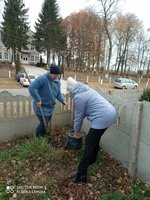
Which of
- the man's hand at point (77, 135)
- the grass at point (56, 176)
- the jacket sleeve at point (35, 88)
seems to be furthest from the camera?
the jacket sleeve at point (35, 88)

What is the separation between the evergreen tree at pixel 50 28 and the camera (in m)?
40.6

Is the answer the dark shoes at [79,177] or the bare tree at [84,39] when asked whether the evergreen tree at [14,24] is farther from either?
the dark shoes at [79,177]

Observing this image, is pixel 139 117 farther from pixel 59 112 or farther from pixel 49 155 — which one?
pixel 59 112

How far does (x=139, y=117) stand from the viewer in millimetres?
3525

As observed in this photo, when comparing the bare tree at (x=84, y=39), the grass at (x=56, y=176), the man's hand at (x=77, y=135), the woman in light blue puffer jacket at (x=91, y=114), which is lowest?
the grass at (x=56, y=176)

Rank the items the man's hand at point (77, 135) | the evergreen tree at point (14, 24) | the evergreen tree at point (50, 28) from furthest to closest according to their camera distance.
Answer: the evergreen tree at point (50, 28) → the evergreen tree at point (14, 24) → the man's hand at point (77, 135)

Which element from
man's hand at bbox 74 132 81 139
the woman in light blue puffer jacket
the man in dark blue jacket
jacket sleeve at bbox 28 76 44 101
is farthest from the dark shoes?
jacket sleeve at bbox 28 76 44 101

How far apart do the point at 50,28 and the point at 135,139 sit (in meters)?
39.3

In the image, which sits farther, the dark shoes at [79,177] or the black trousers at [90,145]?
the dark shoes at [79,177]

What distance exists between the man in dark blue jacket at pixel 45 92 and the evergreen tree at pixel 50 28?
37.4 meters

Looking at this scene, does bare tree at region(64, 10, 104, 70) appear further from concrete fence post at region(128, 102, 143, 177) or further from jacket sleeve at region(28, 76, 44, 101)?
concrete fence post at region(128, 102, 143, 177)

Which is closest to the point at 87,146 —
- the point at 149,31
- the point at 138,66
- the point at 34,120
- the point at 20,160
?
the point at 20,160

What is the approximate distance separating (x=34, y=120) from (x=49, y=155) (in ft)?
4.51

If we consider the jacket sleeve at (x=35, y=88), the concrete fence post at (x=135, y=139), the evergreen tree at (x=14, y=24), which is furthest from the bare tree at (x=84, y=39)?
the concrete fence post at (x=135, y=139)
